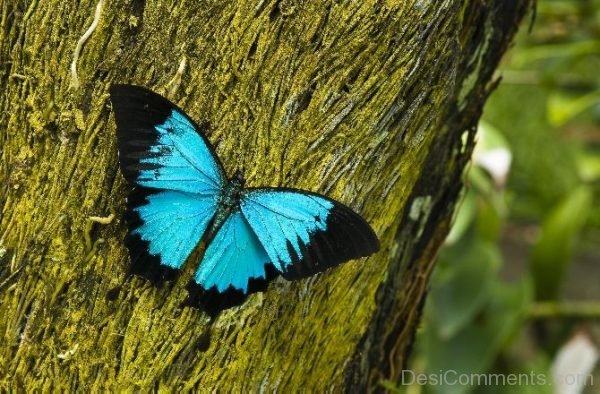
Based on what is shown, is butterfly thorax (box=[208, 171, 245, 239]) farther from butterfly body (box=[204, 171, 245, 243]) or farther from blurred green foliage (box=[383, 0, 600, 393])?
blurred green foliage (box=[383, 0, 600, 393])

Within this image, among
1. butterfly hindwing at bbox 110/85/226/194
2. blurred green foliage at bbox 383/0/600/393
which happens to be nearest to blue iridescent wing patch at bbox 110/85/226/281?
butterfly hindwing at bbox 110/85/226/194

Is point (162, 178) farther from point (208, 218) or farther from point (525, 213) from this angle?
point (525, 213)

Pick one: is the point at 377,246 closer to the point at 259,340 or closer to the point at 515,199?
the point at 259,340

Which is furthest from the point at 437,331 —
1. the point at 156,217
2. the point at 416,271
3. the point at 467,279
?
the point at 156,217

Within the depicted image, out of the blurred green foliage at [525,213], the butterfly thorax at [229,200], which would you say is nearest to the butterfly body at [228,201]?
the butterfly thorax at [229,200]

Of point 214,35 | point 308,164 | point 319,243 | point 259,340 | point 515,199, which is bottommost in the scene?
point 259,340

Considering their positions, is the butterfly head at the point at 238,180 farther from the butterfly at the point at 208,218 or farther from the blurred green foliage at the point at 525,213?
the blurred green foliage at the point at 525,213

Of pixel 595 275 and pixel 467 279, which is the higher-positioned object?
pixel 595 275
